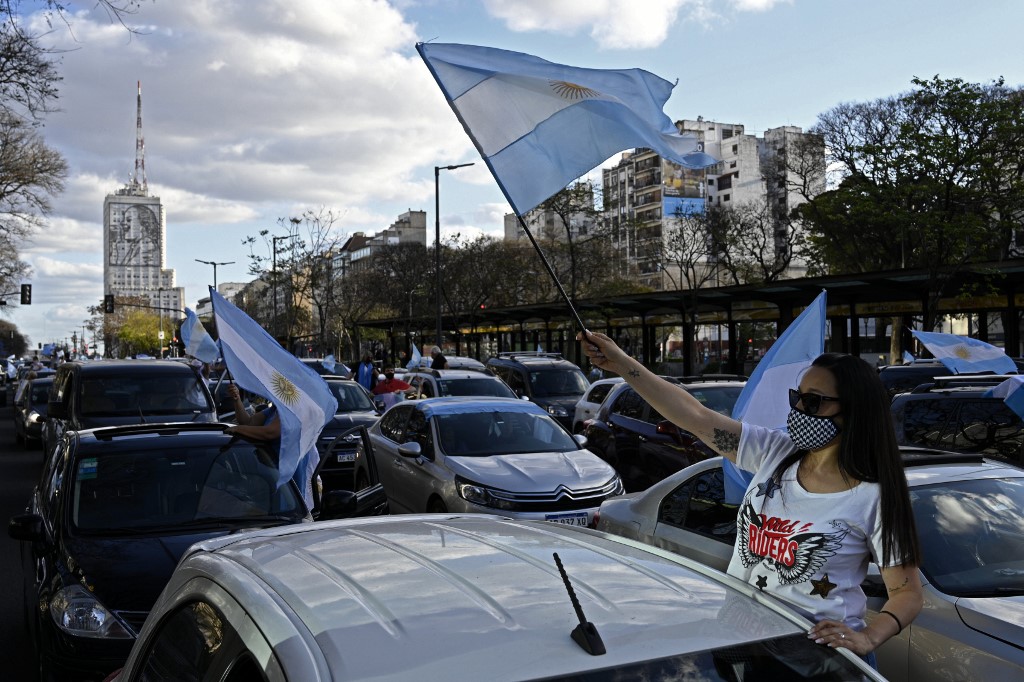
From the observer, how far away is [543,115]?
5031mm

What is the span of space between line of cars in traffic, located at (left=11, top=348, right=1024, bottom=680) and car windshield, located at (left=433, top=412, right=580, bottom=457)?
17 mm

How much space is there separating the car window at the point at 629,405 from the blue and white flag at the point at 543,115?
26.2ft

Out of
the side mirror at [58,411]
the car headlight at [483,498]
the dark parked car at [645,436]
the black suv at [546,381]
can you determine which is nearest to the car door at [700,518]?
the car headlight at [483,498]

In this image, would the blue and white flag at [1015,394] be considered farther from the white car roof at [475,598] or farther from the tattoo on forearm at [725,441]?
the white car roof at [475,598]

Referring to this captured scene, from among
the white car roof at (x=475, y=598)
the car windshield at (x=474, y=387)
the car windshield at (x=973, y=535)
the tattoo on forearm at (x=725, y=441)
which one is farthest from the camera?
the car windshield at (x=474, y=387)

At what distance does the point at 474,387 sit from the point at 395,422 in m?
6.38

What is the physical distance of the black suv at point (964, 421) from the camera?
9.27 metres

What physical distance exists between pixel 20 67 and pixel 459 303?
4847cm

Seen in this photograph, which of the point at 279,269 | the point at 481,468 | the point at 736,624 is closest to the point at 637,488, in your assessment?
the point at 481,468

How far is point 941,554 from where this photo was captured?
425 centimetres

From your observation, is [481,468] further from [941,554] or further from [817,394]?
[817,394]

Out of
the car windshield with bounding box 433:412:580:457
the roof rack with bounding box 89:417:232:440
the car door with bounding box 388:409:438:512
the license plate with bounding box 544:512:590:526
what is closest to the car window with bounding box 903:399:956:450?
the license plate with bounding box 544:512:590:526

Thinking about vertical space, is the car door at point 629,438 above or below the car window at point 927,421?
below

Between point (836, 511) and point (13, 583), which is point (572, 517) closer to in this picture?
point (13, 583)
